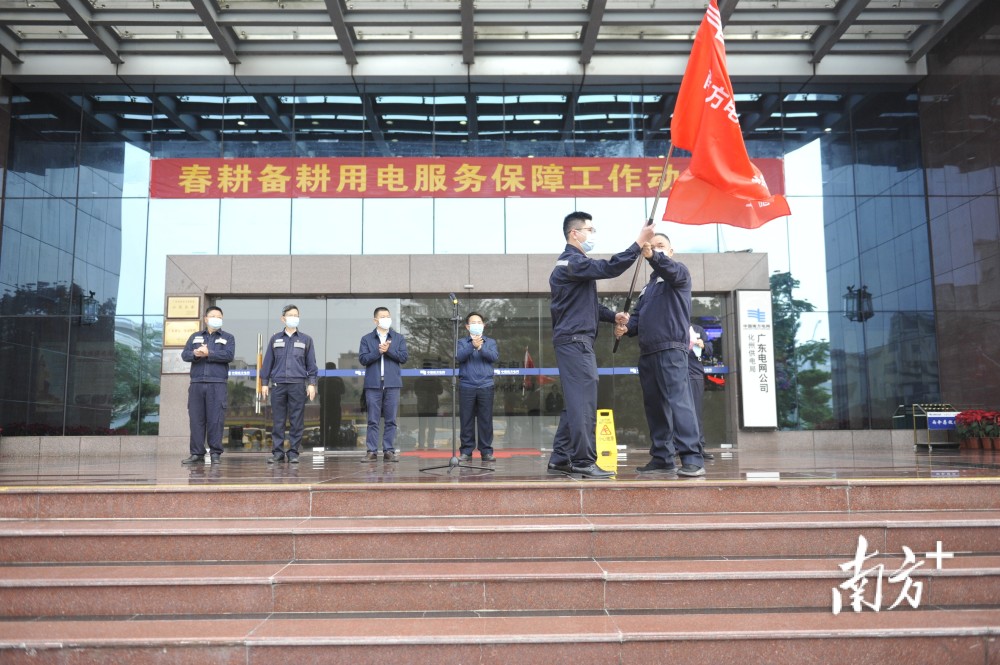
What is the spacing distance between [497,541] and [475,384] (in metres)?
4.29

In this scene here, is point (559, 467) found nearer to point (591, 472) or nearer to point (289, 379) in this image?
point (591, 472)

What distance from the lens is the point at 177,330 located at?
13.8m

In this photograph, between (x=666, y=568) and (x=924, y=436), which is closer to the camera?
(x=666, y=568)

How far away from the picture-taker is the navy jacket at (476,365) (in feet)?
28.3

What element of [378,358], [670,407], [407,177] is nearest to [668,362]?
[670,407]

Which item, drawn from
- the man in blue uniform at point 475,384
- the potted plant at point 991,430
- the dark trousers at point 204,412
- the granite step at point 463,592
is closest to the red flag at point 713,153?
the granite step at point 463,592

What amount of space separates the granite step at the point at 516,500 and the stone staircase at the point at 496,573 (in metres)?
0.01

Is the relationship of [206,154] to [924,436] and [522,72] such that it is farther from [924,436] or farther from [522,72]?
[924,436]

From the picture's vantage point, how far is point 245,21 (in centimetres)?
1304

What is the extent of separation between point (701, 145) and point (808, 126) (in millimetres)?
10845

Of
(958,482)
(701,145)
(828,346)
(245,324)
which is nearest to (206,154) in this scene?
(245,324)

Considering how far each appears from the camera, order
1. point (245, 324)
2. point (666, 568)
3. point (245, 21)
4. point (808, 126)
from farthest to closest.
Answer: point (808, 126) < point (245, 324) < point (245, 21) < point (666, 568)

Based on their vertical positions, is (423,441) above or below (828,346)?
below

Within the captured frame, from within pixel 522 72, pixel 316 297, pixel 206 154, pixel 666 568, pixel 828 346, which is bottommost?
pixel 666 568
